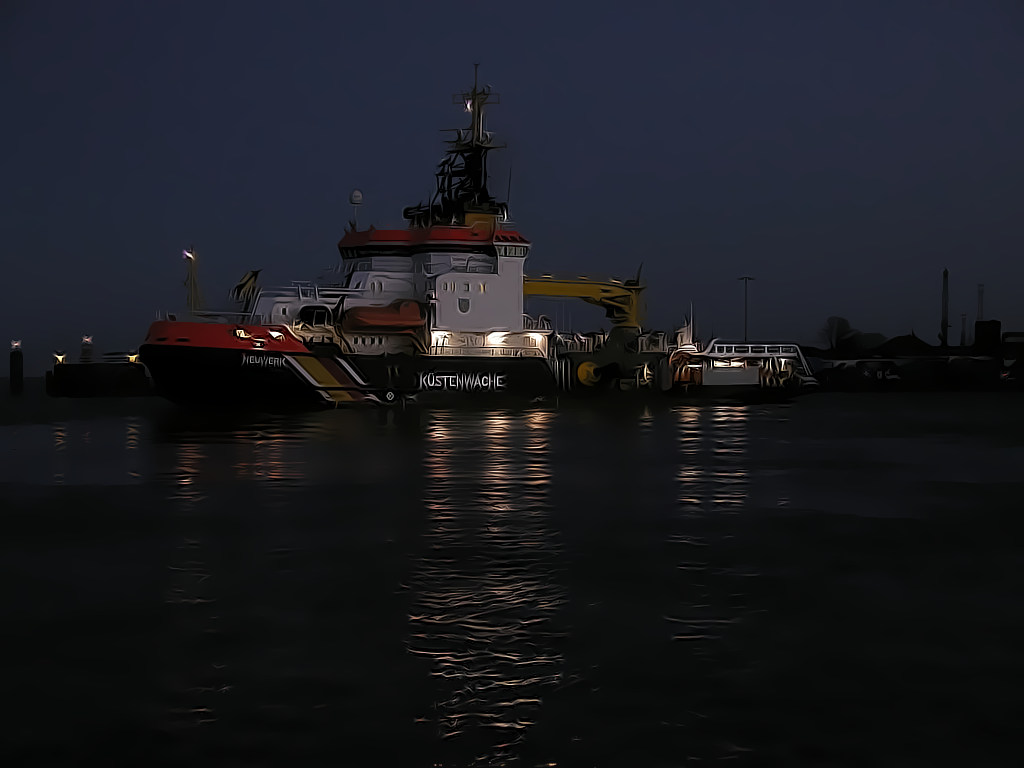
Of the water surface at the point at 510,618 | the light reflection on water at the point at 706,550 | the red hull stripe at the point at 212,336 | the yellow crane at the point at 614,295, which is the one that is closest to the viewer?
the water surface at the point at 510,618

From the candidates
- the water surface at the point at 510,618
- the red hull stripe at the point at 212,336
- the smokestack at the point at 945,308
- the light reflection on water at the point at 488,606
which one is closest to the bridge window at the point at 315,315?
the red hull stripe at the point at 212,336

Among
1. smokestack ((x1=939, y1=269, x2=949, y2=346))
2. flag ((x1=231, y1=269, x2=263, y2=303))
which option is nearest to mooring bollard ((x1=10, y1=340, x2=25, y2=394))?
flag ((x1=231, y1=269, x2=263, y2=303))

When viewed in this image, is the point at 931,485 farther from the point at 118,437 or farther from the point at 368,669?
the point at 118,437

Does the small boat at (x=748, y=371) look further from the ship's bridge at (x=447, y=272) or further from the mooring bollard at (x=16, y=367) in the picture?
the mooring bollard at (x=16, y=367)

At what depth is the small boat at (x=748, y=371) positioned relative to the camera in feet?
168

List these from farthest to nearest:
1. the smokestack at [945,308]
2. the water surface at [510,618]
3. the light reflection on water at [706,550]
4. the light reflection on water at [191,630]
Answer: the smokestack at [945,308] < the light reflection on water at [706,550] < the light reflection on water at [191,630] < the water surface at [510,618]

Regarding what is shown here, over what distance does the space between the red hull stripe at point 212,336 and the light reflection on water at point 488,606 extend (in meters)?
17.6

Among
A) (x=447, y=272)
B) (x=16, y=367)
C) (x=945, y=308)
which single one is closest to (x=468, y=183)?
(x=447, y=272)

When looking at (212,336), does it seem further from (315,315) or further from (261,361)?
(315,315)

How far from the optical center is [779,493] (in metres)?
16.0

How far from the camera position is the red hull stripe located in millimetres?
33156

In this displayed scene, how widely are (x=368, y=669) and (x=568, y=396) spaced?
4326 centimetres

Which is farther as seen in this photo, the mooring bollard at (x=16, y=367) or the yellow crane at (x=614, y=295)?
the mooring bollard at (x=16, y=367)

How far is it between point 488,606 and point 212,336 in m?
27.2
